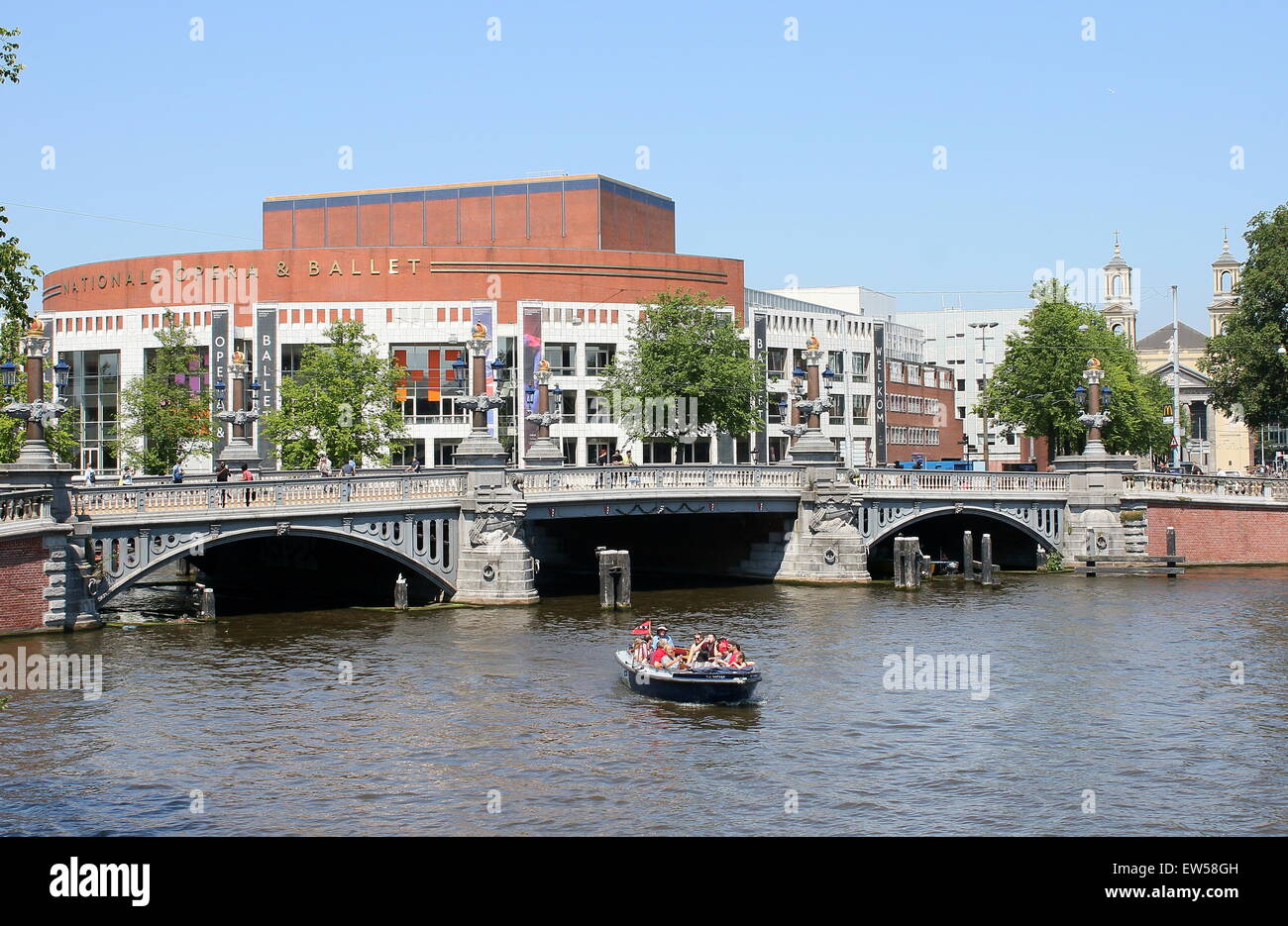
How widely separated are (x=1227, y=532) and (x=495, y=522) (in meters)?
39.2

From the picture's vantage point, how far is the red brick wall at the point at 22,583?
41.8 m

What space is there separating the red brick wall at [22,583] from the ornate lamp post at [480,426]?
1611 cm

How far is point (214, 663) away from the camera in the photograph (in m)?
41.5

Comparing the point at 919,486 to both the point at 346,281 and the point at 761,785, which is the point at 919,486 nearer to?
the point at 761,785

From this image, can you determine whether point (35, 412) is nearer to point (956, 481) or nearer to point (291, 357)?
point (956, 481)

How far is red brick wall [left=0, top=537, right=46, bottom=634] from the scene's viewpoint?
41.8 meters

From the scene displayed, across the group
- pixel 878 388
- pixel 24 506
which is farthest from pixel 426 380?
pixel 24 506

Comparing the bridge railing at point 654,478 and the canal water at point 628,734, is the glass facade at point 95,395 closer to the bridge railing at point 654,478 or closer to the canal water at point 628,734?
the bridge railing at point 654,478

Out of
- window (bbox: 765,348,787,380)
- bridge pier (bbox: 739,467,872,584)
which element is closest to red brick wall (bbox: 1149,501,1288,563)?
bridge pier (bbox: 739,467,872,584)

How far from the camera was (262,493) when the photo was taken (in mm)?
49031

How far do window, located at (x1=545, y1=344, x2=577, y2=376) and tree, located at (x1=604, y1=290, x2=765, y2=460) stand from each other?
1192 centimetres

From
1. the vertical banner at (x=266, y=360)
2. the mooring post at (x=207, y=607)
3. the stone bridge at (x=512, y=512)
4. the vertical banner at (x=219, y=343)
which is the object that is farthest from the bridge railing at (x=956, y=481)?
the vertical banner at (x=219, y=343)
